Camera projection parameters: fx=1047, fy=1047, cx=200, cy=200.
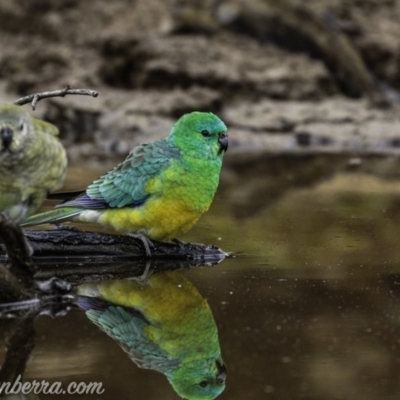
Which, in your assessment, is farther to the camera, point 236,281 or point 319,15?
point 319,15

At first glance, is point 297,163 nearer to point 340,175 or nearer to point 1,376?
point 340,175

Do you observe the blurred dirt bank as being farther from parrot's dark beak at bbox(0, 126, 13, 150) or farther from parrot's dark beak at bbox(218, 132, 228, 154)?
parrot's dark beak at bbox(0, 126, 13, 150)

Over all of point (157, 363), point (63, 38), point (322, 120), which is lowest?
point (322, 120)

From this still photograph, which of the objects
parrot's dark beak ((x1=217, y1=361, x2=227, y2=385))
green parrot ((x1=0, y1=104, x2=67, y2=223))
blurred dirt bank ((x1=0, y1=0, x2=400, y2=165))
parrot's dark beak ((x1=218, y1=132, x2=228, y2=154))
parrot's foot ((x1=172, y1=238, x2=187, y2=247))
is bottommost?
blurred dirt bank ((x1=0, y1=0, x2=400, y2=165))

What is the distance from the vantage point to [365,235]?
297 inches

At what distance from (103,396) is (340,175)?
637 cm

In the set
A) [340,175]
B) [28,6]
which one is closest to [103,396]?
[340,175]

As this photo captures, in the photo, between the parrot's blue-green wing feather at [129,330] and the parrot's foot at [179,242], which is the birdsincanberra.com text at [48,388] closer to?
the parrot's blue-green wing feather at [129,330]

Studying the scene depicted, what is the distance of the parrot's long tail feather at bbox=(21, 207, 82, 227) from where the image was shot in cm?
682

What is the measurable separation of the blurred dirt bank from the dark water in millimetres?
3778

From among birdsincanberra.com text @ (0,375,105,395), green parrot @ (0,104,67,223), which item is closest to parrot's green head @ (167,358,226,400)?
birdsincanberra.com text @ (0,375,105,395)

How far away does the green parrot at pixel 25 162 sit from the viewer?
17.4ft

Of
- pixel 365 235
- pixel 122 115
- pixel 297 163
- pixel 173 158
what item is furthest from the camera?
pixel 122 115

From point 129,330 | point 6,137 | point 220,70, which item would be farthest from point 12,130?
point 220,70
